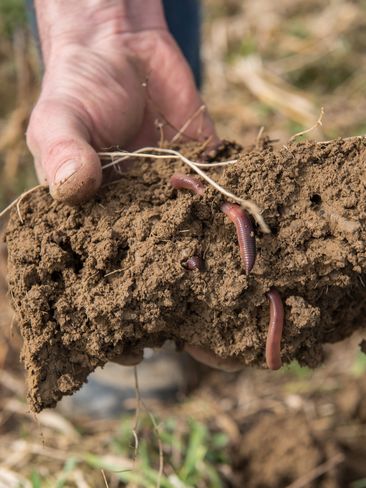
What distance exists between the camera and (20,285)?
2658 mm

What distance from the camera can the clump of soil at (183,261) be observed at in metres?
2.62

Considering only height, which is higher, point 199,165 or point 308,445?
point 199,165

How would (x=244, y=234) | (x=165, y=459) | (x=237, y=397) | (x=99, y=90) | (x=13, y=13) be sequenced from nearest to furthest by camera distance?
(x=244, y=234) → (x=99, y=90) → (x=165, y=459) → (x=237, y=397) → (x=13, y=13)

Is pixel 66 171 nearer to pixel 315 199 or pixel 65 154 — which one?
pixel 65 154

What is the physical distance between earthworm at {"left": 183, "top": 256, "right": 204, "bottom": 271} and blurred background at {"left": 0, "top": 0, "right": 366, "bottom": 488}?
0.86 meters

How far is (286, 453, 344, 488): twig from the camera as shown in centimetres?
441

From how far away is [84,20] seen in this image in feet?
12.3

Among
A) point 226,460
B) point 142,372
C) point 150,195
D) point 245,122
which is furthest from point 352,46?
point 150,195

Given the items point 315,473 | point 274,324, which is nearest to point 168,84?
point 274,324

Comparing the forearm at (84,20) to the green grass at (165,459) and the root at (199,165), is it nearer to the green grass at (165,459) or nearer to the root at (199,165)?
the root at (199,165)

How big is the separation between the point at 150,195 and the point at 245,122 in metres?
5.13

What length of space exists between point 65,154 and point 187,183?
55 cm

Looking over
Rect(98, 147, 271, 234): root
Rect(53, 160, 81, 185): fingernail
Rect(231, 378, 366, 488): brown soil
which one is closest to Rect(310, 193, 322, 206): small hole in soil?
Rect(98, 147, 271, 234): root

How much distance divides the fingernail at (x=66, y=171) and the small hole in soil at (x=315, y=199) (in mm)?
1014
